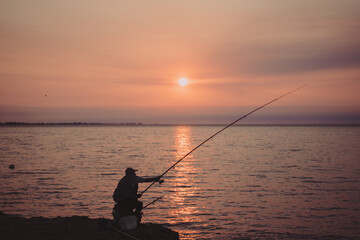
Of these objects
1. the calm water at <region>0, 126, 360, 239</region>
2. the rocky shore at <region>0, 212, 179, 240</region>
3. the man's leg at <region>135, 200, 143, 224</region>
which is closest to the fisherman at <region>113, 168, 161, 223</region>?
the man's leg at <region>135, 200, 143, 224</region>

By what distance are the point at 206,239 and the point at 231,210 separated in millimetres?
4690

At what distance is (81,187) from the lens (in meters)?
23.5

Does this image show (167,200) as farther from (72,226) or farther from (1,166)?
(1,166)

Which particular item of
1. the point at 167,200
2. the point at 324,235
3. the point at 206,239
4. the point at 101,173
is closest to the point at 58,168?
the point at 101,173

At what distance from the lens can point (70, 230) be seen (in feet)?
34.3

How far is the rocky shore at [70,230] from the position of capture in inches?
385

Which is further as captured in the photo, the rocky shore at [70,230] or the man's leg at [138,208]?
the man's leg at [138,208]

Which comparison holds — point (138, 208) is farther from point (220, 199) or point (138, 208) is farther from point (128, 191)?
point (220, 199)

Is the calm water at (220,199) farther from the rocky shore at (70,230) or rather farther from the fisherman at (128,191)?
the fisherman at (128,191)

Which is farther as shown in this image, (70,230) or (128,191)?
(70,230)

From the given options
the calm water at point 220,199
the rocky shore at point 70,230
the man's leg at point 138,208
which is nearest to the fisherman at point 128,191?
the man's leg at point 138,208

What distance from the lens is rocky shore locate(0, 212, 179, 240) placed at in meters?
9.79

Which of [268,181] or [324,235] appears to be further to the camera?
[268,181]

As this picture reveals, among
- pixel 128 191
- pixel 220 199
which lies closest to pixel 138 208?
pixel 128 191
